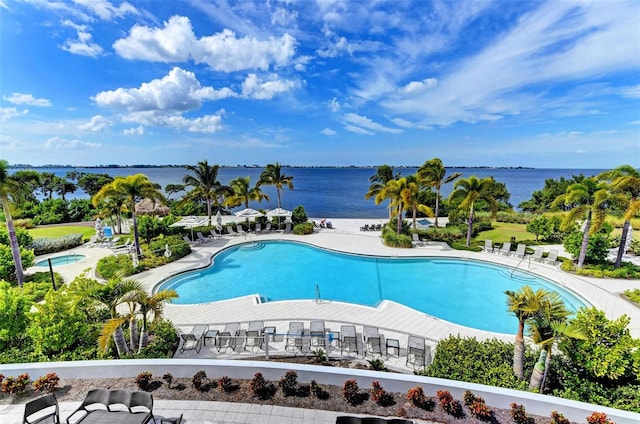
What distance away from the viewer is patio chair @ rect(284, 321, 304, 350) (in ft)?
26.8

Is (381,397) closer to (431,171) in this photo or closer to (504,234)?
(431,171)

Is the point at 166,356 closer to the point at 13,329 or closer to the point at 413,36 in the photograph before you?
the point at 13,329

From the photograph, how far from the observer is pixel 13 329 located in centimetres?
714

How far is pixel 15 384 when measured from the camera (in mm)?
5703

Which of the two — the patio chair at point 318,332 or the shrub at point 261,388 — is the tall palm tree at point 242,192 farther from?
the shrub at point 261,388

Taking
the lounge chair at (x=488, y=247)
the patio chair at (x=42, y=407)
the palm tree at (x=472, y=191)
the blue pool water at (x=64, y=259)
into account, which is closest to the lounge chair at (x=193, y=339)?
the patio chair at (x=42, y=407)

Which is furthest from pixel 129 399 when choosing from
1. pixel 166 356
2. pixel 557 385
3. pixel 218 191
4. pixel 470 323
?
pixel 218 191

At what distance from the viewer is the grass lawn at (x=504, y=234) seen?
20328 millimetres

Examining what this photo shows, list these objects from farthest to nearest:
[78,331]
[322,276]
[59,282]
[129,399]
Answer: [322,276], [59,282], [78,331], [129,399]

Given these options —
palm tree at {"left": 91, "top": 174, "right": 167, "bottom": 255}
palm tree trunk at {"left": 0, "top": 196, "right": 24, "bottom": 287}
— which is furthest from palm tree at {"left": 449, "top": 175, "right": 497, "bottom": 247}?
palm tree trunk at {"left": 0, "top": 196, "right": 24, "bottom": 287}

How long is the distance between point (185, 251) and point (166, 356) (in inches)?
405

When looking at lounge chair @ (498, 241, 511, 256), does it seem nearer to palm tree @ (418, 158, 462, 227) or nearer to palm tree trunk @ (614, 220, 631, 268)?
palm tree trunk @ (614, 220, 631, 268)

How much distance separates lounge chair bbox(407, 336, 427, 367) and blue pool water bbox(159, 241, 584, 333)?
3883mm

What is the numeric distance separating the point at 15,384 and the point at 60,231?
20882mm
